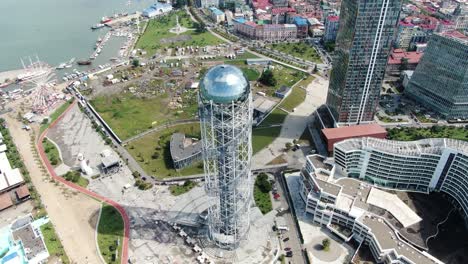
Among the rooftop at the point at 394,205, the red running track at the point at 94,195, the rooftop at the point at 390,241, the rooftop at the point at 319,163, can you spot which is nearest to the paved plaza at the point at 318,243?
the rooftop at the point at 390,241

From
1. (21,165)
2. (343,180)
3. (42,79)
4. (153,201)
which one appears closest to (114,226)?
(153,201)

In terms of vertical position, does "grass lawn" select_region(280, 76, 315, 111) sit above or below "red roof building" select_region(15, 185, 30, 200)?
above

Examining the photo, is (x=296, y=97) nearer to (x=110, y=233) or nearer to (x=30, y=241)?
(x=110, y=233)

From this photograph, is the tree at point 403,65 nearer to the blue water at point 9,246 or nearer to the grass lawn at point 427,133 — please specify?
the grass lawn at point 427,133

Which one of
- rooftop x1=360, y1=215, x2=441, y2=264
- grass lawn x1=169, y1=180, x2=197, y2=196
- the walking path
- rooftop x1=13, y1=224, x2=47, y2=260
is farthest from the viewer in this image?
the walking path

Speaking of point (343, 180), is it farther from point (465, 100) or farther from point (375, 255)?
point (465, 100)

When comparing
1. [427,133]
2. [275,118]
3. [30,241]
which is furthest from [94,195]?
[427,133]

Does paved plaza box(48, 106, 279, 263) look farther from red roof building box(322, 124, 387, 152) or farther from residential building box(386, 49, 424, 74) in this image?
residential building box(386, 49, 424, 74)

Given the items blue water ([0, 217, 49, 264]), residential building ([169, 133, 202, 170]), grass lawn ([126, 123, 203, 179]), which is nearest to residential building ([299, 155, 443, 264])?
residential building ([169, 133, 202, 170])
